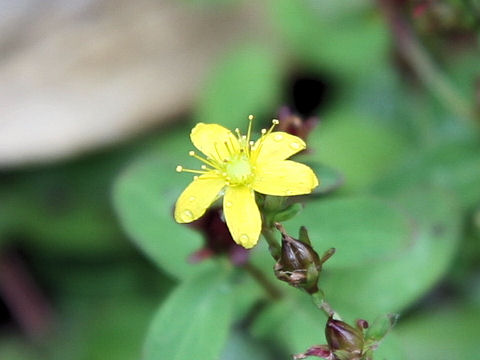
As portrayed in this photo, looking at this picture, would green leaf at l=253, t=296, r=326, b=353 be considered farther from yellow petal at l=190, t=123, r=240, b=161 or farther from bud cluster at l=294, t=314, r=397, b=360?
yellow petal at l=190, t=123, r=240, b=161

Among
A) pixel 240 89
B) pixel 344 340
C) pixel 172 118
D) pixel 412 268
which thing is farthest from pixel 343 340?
pixel 172 118

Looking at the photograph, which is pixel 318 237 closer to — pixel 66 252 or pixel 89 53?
pixel 66 252

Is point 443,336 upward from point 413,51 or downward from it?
downward

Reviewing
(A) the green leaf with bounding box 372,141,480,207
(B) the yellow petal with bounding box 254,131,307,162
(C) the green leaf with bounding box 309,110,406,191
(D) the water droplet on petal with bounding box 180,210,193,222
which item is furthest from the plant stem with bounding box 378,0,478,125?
(D) the water droplet on petal with bounding box 180,210,193,222

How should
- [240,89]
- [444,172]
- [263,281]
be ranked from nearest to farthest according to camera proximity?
[263,281]
[444,172]
[240,89]

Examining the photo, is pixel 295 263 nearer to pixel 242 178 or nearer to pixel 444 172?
pixel 242 178

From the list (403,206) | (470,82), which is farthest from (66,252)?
→ (470,82)

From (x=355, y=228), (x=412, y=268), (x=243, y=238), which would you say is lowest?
(x=412, y=268)

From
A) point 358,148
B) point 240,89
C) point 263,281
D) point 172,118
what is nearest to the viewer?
point 263,281
